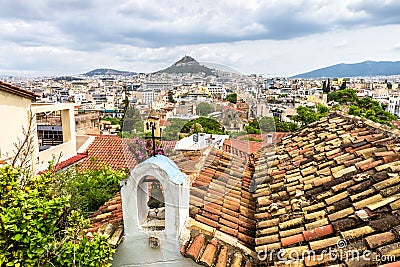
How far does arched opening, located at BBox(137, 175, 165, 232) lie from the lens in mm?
3876

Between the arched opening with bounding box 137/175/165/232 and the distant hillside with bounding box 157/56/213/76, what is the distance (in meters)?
1.31

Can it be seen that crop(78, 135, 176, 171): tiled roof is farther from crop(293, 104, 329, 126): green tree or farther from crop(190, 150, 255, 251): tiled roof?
crop(293, 104, 329, 126): green tree

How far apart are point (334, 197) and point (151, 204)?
95.5 inches

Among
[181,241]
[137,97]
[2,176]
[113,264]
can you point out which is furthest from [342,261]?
[2,176]

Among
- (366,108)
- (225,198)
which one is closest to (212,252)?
(225,198)

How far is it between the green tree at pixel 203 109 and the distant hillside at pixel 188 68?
372 mm

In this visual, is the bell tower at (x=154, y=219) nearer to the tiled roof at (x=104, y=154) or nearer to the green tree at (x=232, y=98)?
the green tree at (x=232, y=98)

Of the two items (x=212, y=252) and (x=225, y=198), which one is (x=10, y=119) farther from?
(x=212, y=252)

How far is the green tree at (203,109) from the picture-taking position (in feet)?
12.8

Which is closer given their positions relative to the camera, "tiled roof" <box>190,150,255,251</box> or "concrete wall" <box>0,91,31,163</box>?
"tiled roof" <box>190,150,255,251</box>

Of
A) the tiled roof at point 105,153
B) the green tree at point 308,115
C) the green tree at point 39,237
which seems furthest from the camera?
the green tree at point 308,115

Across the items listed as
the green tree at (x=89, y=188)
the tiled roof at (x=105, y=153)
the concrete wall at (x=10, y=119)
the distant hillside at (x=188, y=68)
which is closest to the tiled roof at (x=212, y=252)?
the distant hillside at (x=188, y=68)

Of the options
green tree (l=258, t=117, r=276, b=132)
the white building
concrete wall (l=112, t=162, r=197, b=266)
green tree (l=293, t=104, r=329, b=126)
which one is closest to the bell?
concrete wall (l=112, t=162, r=197, b=266)

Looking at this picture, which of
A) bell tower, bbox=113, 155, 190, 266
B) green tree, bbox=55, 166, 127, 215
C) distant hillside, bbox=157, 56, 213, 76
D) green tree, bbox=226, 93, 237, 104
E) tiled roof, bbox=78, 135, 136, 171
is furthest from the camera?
tiled roof, bbox=78, 135, 136, 171
